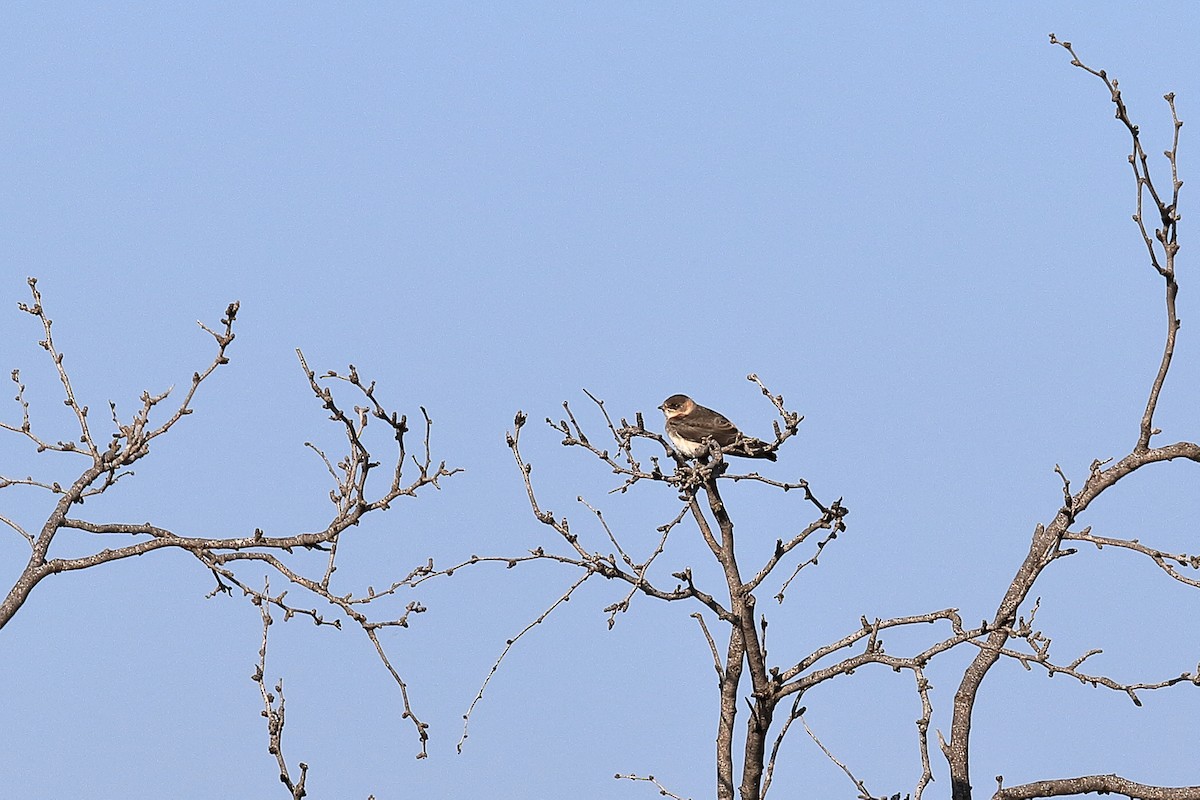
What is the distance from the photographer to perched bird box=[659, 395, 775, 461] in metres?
8.28

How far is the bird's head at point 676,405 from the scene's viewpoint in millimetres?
11547

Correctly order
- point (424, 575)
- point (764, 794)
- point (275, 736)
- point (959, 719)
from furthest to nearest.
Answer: point (959, 719) → point (764, 794) → point (424, 575) → point (275, 736)

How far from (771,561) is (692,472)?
629mm

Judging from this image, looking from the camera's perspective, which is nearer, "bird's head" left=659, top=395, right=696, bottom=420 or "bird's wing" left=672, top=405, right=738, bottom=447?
"bird's wing" left=672, top=405, right=738, bottom=447

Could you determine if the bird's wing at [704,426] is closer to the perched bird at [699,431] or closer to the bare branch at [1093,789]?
the perched bird at [699,431]

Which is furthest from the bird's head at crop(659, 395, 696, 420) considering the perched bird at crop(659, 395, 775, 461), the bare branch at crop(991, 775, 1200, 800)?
the bare branch at crop(991, 775, 1200, 800)

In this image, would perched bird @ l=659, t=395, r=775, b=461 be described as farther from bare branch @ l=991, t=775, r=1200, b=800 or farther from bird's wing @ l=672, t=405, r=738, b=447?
bare branch @ l=991, t=775, r=1200, b=800

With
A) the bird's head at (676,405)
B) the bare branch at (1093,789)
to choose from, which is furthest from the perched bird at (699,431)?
the bare branch at (1093,789)

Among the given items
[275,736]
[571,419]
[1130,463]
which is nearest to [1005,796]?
[1130,463]

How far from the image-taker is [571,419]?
25.8ft

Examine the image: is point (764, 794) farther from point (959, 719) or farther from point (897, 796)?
point (959, 719)

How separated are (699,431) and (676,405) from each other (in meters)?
1.43

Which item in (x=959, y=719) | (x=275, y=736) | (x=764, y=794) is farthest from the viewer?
(x=959, y=719)

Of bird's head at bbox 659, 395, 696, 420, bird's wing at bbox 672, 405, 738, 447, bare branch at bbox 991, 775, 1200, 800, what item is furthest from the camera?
bird's head at bbox 659, 395, 696, 420
